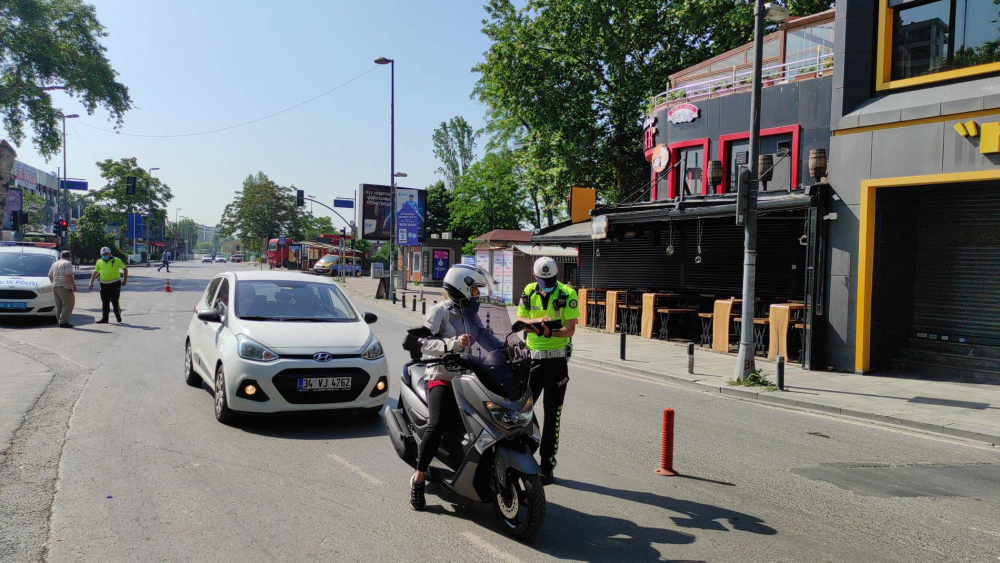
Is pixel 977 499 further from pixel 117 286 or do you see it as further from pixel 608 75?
pixel 608 75

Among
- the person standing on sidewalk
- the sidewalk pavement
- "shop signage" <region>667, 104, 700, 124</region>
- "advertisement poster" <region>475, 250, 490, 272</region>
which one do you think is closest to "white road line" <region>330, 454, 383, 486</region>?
the person standing on sidewalk

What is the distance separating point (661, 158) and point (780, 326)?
31.1ft

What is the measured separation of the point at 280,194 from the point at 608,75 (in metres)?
85.4

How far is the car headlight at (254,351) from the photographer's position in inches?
260

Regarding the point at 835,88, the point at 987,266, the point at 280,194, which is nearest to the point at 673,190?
the point at 835,88

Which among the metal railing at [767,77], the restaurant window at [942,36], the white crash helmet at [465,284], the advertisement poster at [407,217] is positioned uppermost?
the metal railing at [767,77]

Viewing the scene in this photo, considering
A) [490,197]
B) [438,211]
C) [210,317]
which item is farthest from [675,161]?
[438,211]

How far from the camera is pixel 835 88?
13422 millimetres

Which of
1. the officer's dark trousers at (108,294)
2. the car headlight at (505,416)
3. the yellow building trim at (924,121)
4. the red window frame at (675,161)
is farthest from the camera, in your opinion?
the red window frame at (675,161)

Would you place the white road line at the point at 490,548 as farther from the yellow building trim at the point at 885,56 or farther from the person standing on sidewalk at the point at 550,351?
the yellow building trim at the point at 885,56

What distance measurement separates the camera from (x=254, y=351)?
6.66m

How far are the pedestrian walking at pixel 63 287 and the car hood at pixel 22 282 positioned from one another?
1.18 ft

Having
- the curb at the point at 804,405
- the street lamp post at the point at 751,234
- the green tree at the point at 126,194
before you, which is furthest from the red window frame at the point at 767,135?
the green tree at the point at 126,194

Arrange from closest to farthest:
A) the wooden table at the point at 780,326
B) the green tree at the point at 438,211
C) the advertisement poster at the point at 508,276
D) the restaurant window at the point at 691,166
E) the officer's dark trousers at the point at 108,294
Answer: the wooden table at the point at 780,326, the officer's dark trousers at the point at 108,294, the restaurant window at the point at 691,166, the advertisement poster at the point at 508,276, the green tree at the point at 438,211
